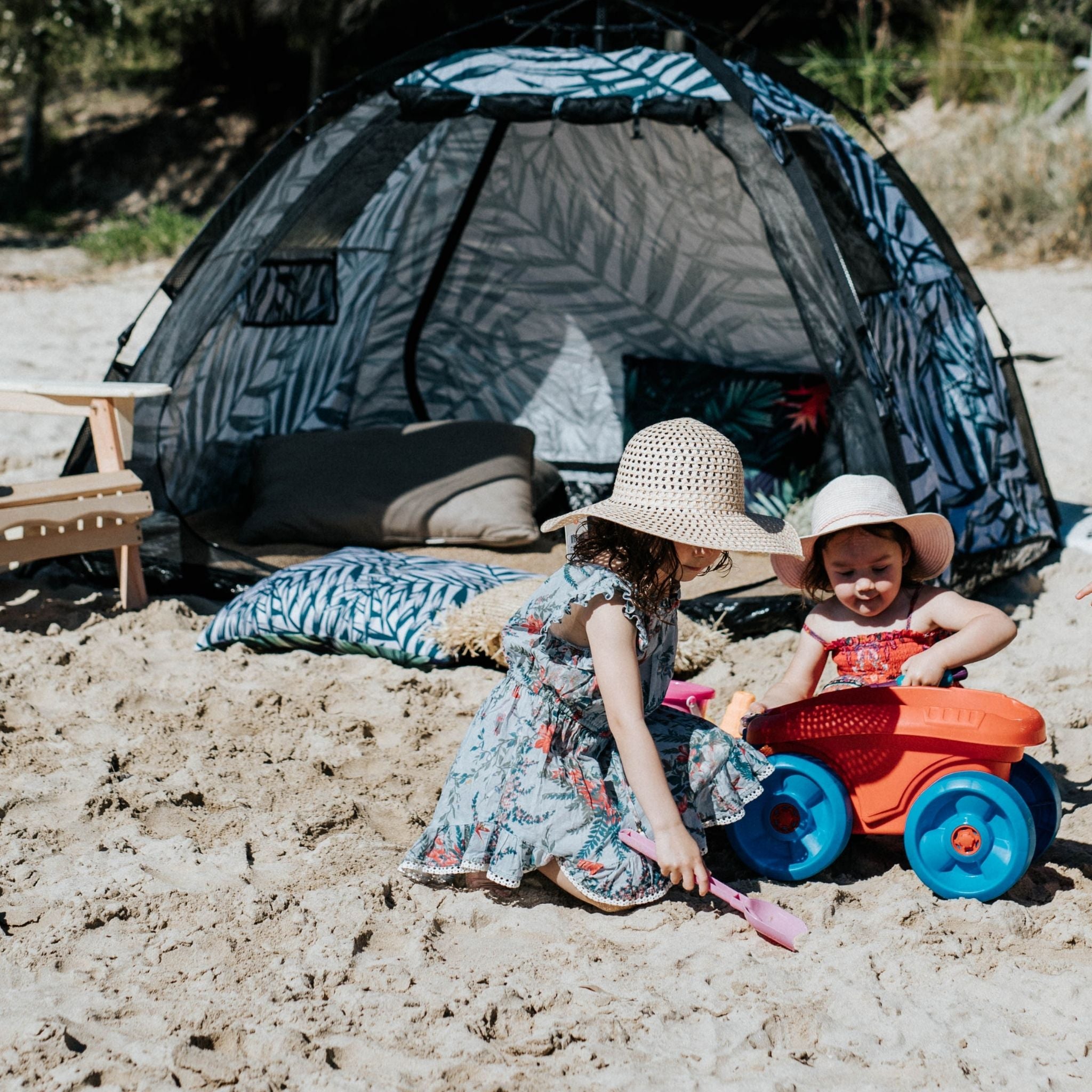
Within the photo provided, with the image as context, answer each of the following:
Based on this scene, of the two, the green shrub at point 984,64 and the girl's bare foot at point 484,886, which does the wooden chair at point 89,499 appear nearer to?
the girl's bare foot at point 484,886

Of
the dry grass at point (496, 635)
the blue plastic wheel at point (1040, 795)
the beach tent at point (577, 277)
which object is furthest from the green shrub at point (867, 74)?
the blue plastic wheel at point (1040, 795)

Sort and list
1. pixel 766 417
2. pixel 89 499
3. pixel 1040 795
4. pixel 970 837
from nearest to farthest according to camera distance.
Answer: pixel 970 837, pixel 1040 795, pixel 89 499, pixel 766 417

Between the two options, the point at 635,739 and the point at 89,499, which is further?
the point at 89,499

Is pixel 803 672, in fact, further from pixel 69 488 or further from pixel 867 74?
pixel 867 74

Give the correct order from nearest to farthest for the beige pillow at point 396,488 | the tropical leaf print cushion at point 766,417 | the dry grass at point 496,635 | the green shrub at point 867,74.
→ 1. the dry grass at point 496,635
2. the beige pillow at point 396,488
3. the tropical leaf print cushion at point 766,417
4. the green shrub at point 867,74

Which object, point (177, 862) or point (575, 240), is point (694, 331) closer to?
point (575, 240)

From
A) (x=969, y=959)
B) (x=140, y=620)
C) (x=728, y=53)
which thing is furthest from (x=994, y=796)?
(x=728, y=53)

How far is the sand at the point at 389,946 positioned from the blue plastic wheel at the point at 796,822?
0.05 m

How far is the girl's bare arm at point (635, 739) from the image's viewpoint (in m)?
1.98

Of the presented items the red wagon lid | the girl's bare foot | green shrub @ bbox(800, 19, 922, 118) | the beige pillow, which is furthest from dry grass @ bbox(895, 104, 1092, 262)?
the girl's bare foot

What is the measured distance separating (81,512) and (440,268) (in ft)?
6.76

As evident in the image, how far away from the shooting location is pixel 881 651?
2389 mm

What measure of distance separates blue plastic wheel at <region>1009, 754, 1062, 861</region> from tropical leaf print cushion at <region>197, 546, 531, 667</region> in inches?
60.2

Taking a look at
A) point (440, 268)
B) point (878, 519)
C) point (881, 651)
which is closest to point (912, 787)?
point (881, 651)
